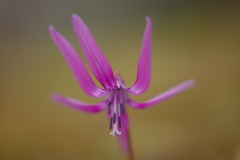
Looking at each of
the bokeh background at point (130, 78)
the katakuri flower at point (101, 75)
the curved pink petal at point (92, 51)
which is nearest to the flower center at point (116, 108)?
the katakuri flower at point (101, 75)

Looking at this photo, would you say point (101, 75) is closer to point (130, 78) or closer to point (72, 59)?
point (72, 59)

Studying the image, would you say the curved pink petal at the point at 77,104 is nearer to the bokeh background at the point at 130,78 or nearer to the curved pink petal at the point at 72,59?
the curved pink petal at the point at 72,59

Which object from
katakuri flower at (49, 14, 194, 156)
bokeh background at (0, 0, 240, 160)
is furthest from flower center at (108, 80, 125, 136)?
bokeh background at (0, 0, 240, 160)

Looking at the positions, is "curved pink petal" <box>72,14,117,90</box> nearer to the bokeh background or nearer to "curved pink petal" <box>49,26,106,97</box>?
"curved pink petal" <box>49,26,106,97</box>

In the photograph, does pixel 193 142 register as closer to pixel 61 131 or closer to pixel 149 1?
pixel 61 131

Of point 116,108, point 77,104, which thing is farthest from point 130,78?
point 77,104

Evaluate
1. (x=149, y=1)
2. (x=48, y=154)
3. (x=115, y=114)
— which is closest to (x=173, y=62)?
(x=149, y=1)

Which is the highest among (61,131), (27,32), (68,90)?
(27,32)
